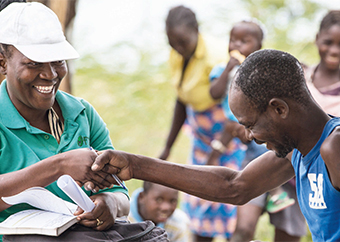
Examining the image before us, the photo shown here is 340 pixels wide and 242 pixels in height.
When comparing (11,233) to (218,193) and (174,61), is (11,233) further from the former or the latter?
(174,61)

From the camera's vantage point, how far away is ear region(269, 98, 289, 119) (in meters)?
2.02

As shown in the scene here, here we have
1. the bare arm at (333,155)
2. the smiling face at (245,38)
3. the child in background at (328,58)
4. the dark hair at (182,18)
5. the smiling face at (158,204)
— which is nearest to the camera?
the bare arm at (333,155)

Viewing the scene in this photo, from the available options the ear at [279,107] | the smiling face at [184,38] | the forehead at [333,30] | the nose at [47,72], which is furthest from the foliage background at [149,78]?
the ear at [279,107]

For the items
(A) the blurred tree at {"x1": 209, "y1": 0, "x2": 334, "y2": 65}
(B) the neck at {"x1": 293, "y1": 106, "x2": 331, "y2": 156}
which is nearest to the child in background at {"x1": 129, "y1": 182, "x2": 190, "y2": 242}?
(B) the neck at {"x1": 293, "y1": 106, "x2": 331, "y2": 156}

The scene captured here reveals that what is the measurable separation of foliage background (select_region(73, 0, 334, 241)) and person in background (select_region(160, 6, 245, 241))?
3.02 metres

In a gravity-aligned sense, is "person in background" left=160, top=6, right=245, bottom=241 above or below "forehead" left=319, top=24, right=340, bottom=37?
below

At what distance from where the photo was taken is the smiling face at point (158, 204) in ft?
13.5

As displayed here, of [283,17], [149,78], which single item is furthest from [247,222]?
[283,17]

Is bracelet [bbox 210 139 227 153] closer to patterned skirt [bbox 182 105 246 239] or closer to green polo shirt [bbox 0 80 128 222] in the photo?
patterned skirt [bbox 182 105 246 239]

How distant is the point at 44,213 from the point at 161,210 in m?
2.08

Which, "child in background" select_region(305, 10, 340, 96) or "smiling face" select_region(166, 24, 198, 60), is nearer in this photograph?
"child in background" select_region(305, 10, 340, 96)

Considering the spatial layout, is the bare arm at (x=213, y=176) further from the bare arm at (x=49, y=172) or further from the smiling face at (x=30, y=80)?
the smiling face at (x=30, y=80)

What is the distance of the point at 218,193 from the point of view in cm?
253

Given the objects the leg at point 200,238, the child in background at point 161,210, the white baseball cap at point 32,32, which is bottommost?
the leg at point 200,238
